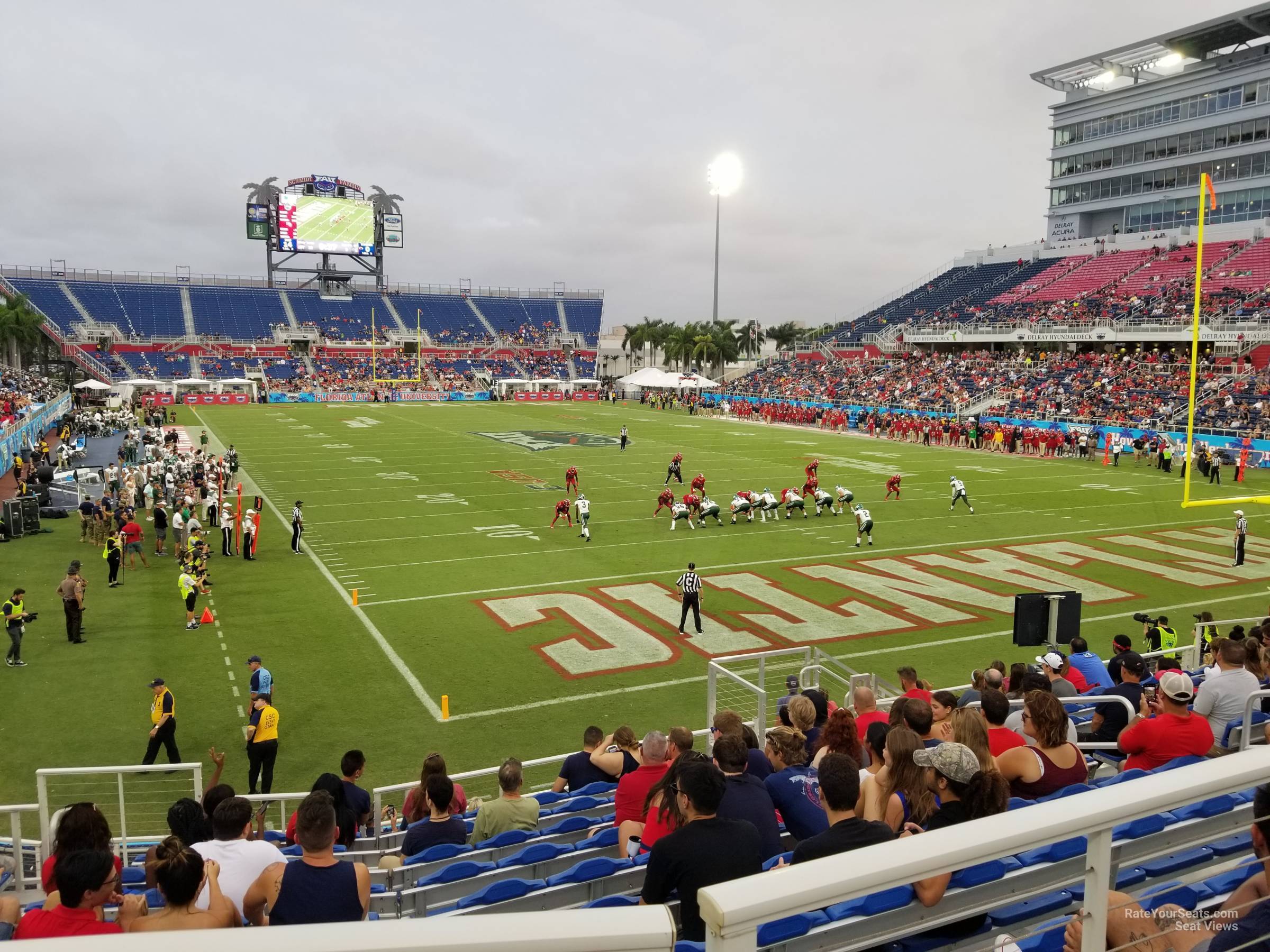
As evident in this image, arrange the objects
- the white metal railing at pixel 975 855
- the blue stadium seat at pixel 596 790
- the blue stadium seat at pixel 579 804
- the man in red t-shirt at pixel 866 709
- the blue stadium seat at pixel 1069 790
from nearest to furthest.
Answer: the white metal railing at pixel 975 855, the blue stadium seat at pixel 1069 790, the blue stadium seat at pixel 579 804, the man in red t-shirt at pixel 866 709, the blue stadium seat at pixel 596 790

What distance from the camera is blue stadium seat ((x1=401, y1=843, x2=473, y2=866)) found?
5.82m

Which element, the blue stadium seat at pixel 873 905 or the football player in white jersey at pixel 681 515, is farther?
the football player in white jersey at pixel 681 515

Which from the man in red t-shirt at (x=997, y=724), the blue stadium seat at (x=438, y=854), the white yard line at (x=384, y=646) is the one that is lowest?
the white yard line at (x=384, y=646)

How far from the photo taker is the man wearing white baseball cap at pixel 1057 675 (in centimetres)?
822

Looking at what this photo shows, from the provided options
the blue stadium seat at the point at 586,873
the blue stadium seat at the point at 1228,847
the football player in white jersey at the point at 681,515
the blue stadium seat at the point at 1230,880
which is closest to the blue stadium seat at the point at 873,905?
the blue stadium seat at the point at 1230,880

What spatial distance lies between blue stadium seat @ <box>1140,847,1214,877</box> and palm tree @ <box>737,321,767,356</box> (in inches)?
3609

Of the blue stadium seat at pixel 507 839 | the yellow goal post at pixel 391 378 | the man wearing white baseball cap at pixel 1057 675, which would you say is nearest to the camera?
the blue stadium seat at pixel 507 839

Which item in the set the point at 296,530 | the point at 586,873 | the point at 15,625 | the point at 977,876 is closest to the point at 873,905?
the point at 977,876

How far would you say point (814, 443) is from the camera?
43938 mm

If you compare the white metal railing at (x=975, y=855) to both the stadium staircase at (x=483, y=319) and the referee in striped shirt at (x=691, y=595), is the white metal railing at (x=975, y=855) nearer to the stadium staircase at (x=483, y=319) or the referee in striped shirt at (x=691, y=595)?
the referee in striped shirt at (x=691, y=595)

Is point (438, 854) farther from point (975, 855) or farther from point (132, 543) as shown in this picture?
point (132, 543)

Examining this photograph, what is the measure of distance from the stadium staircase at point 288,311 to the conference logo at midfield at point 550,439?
49.2 m

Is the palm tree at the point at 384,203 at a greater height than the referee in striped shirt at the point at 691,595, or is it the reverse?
the palm tree at the point at 384,203

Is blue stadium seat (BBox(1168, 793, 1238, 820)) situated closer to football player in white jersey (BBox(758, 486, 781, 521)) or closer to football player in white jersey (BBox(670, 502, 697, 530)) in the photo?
football player in white jersey (BBox(670, 502, 697, 530))
